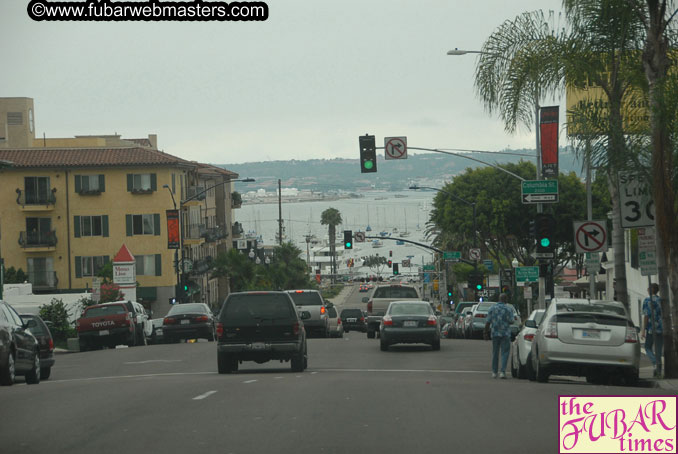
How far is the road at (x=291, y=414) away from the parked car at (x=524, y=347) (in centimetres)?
70

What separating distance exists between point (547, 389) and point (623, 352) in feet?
7.15

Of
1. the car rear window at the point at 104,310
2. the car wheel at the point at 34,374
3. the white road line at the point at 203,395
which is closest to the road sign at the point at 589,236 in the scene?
the white road line at the point at 203,395

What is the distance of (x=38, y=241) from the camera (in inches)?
2867

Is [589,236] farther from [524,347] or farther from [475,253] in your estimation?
[475,253]

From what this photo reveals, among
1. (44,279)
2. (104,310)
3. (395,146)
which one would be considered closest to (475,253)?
(395,146)

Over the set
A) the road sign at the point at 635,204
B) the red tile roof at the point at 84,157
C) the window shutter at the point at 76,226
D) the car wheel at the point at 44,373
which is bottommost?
the car wheel at the point at 44,373

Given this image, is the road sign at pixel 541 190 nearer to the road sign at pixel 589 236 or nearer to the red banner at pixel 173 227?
the road sign at pixel 589 236

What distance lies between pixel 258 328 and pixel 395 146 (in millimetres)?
17319

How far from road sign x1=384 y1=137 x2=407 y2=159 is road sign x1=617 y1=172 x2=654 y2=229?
681 inches

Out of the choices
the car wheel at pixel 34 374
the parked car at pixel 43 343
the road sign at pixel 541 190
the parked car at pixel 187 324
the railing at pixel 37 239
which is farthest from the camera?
the railing at pixel 37 239

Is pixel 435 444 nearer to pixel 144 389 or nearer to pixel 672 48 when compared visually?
pixel 144 389

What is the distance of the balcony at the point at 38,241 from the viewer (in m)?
72.4

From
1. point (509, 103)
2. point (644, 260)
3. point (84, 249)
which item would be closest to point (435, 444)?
point (644, 260)

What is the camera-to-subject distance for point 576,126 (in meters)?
20.9
